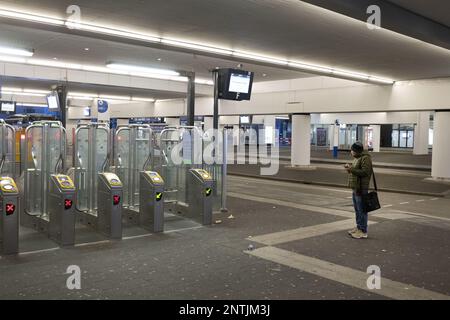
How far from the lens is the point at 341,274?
238 inches

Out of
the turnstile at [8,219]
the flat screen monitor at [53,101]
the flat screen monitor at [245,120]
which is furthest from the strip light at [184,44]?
the flat screen monitor at [245,120]

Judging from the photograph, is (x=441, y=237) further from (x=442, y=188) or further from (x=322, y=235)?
(x=442, y=188)

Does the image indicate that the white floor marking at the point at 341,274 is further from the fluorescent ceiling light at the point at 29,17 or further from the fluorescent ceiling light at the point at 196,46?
the fluorescent ceiling light at the point at 29,17

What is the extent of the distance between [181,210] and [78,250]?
333cm

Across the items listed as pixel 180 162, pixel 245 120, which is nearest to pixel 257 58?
pixel 180 162

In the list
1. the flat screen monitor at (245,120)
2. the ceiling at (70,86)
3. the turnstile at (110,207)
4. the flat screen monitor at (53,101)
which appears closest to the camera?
the turnstile at (110,207)

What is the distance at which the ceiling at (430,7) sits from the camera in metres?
8.20

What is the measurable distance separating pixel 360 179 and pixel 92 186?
5271 mm

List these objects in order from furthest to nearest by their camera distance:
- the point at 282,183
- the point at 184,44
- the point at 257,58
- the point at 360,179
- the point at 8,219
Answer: the point at 282,183 → the point at 257,58 → the point at 184,44 → the point at 360,179 → the point at 8,219

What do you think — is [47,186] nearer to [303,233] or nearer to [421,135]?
[303,233]

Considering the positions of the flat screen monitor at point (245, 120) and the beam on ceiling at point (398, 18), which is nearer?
the beam on ceiling at point (398, 18)

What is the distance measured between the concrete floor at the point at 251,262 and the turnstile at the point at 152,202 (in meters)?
0.29

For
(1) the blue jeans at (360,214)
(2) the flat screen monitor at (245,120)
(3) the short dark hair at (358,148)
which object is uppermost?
(2) the flat screen monitor at (245,120)

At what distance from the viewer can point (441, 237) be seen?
834 centimetres
